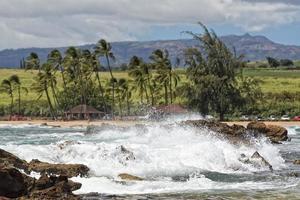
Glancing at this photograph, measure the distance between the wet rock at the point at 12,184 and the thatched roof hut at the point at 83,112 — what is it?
90213 mm

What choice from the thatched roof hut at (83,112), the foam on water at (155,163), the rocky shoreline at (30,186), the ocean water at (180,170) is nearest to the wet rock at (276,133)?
the ocean water at (180,170)

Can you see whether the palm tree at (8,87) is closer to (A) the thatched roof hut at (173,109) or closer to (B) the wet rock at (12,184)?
(A) the thatched roof hut at (173,109)

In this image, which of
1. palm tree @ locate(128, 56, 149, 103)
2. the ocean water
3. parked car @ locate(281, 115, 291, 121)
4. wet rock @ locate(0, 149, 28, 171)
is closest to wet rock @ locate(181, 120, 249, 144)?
the ocean water

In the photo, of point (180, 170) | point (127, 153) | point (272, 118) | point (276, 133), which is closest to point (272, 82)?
point (272, 118)

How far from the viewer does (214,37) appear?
9412 cm

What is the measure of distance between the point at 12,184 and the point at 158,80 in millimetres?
96734

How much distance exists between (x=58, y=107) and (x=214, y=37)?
4443cm

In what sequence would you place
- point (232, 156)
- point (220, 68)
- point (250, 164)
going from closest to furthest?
1. point (250, 164)
2. point (232, 156)
3. point (220, 68)

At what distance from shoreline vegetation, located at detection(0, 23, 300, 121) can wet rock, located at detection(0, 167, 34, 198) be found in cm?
7125

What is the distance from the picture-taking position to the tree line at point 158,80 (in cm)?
9319

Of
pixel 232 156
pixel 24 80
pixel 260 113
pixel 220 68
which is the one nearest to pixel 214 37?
pixel 220 68

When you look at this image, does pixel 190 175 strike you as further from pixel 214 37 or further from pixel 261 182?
pixel 214 37

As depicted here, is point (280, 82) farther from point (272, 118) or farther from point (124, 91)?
point (272, 118)

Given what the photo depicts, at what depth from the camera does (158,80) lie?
118m
